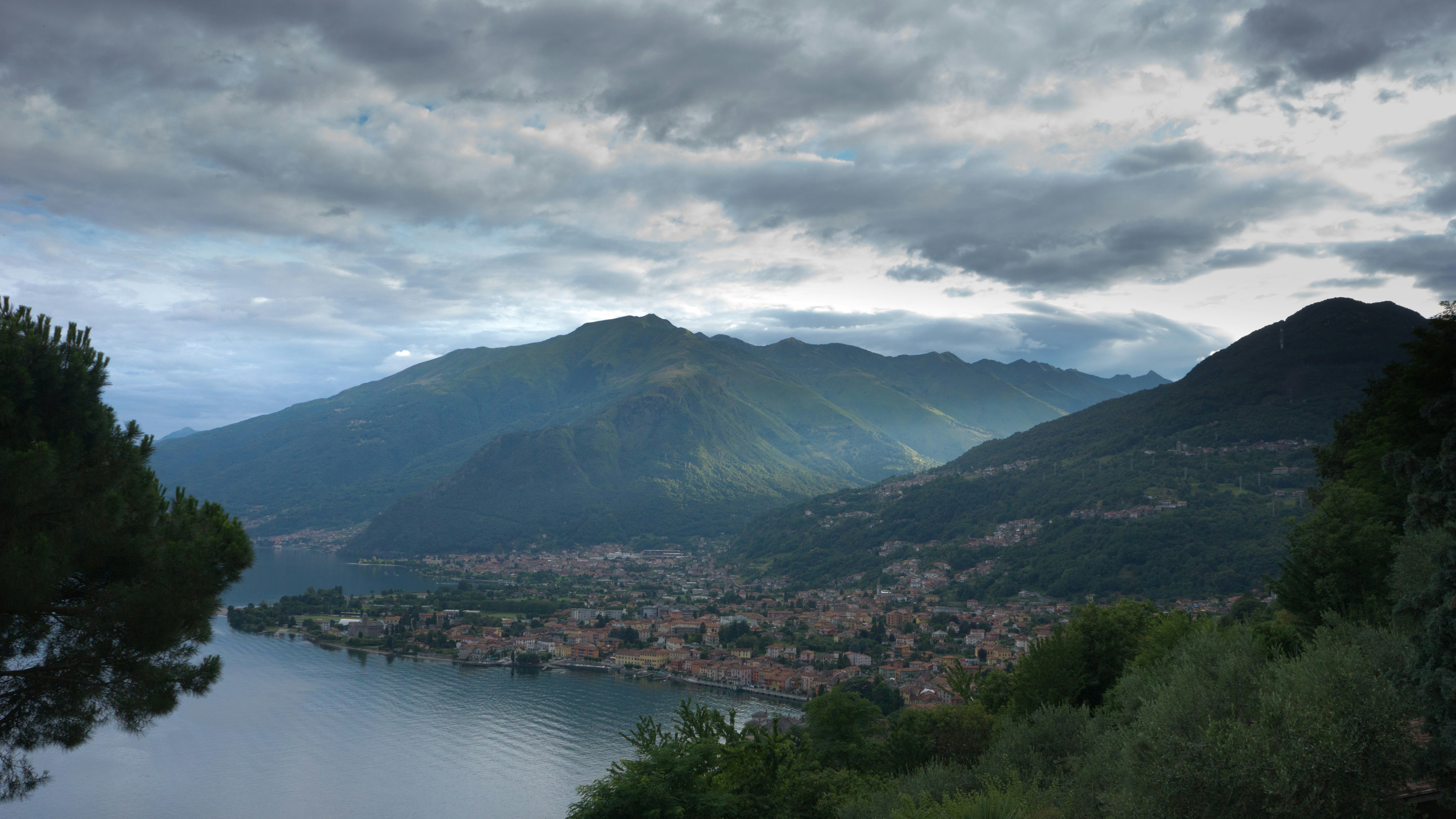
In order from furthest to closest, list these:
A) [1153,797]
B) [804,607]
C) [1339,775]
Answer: [804,607] < [1153,797] < [1339,775]

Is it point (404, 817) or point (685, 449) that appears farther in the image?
point (685, 449)

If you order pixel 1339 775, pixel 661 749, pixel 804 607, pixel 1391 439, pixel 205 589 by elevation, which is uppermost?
pixel 1391 439

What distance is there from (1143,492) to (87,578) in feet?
243

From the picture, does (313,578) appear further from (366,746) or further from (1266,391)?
(1266,391)

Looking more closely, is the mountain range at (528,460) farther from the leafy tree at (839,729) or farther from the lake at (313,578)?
the leafy tree at (839,729)

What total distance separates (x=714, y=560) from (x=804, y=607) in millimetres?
34051

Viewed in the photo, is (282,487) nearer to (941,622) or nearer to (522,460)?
(522,460)

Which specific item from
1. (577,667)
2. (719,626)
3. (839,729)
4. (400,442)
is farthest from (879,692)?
(400,442)

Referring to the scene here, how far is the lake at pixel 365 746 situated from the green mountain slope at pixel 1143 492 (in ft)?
108

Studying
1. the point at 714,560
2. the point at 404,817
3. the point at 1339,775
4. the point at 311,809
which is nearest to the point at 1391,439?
the point at 1339,775

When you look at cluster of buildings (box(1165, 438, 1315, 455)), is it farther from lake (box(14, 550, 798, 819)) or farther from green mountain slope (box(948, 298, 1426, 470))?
lake (box(14, 550, 798, 819))

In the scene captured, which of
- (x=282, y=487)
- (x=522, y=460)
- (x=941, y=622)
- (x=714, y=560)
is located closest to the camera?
(x=941, y=622)

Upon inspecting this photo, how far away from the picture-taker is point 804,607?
64875mm

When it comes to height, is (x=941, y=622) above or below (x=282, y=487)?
below
